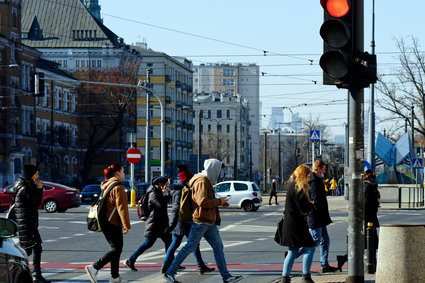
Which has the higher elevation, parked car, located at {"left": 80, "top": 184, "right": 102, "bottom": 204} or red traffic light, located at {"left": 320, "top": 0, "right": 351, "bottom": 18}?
red traffic light, located at {"left": 320, "top": 0, "right": 351, "bottom": 18}

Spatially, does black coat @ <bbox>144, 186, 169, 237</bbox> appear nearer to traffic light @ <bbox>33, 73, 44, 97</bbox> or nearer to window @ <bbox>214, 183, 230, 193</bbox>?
traffic light @ <bbox>33, 73, 44, 97</bbox>

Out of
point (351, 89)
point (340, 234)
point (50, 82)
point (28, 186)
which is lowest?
point (340, 234)

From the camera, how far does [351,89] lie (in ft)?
36.0

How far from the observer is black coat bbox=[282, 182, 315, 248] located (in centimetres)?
1289

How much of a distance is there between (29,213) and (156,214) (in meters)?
2.70

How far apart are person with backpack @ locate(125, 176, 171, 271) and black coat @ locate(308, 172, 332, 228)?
8.60ft

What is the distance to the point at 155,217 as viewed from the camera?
54.1 feet

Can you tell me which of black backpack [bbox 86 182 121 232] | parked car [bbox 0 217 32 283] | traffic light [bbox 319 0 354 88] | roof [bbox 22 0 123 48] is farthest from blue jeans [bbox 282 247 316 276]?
roof [bbox 22 0 123 48]

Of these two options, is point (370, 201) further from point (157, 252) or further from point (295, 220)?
point (157, 252)

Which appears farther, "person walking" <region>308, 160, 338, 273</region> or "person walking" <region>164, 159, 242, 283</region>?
"person walking" <region>308, 160, 338, 273</region>

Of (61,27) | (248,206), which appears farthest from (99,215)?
(61,27)

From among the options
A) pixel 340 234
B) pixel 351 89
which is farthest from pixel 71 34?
pixel 351 89

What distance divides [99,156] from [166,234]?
83.0 metres

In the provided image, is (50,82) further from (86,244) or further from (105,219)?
(105,219)
